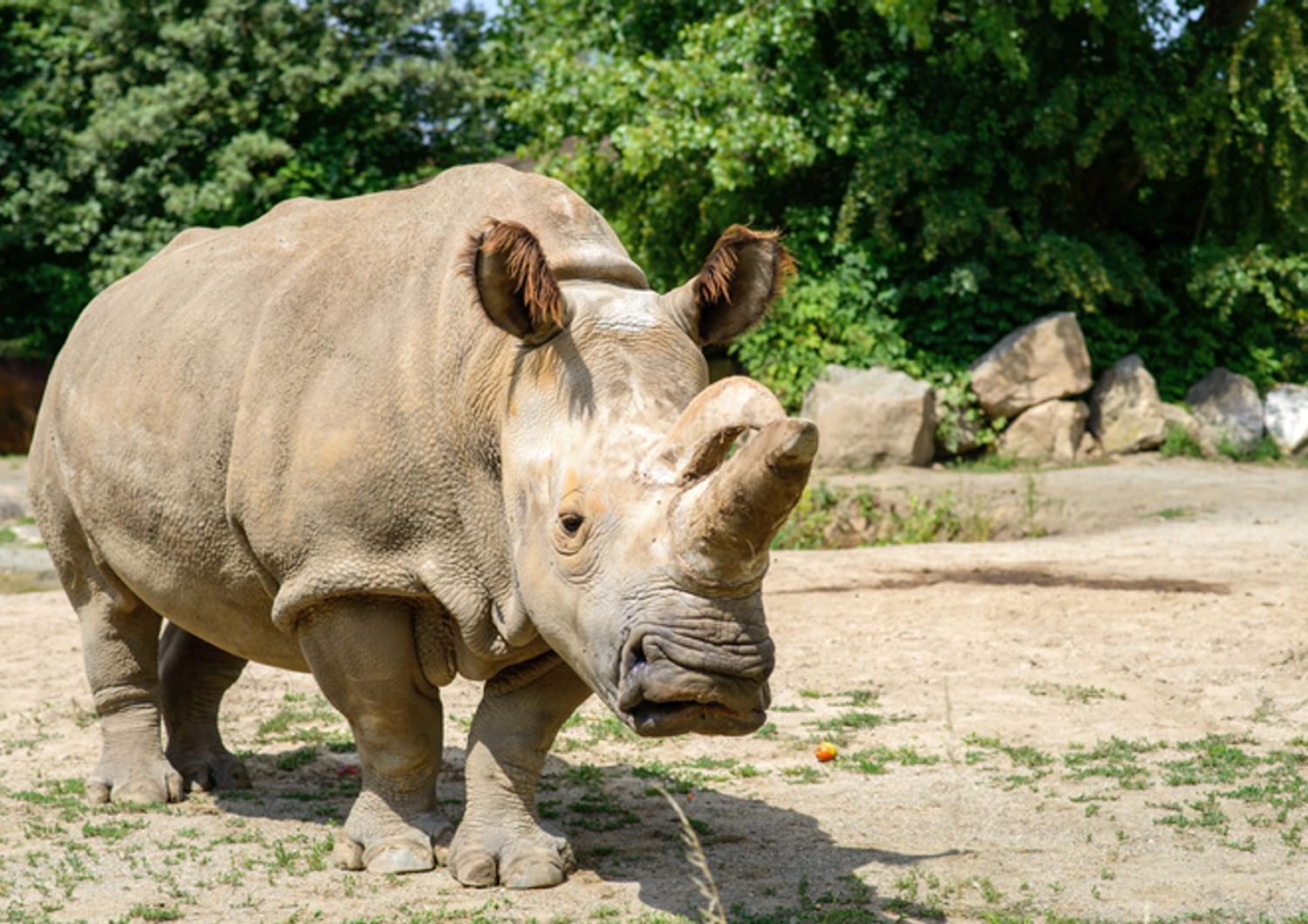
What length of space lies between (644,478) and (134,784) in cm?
292

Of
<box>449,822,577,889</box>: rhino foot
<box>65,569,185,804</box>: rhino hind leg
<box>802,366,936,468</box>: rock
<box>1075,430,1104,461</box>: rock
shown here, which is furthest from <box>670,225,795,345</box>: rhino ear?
<box>1075,430,1104,461</box>: rock

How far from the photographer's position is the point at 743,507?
2930 millimetres

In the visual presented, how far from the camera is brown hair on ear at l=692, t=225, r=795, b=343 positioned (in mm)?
3738

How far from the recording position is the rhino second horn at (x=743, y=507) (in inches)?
111

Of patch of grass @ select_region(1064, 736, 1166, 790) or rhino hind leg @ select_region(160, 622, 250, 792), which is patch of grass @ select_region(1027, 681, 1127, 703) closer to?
patch of grass @ select_region(1064, 736, 1166, 790)

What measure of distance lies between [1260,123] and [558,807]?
497 inches

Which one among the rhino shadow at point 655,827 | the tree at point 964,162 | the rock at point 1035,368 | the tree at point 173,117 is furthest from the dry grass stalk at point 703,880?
the tree at point 173,117

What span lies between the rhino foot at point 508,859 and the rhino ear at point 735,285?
5.16ft

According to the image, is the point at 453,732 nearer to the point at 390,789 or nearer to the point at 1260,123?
the point at 390,789

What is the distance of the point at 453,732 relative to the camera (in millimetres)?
6156

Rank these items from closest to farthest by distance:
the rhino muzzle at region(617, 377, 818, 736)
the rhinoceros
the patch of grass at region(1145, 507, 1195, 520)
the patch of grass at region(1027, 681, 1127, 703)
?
the rhino muzzle at region(617, 377, 818, 736) < the rhinoceros < the patch of grass at region(1027, 681, 1127, 703) < the patch of grass at region(1145, 507, 1195, 520)

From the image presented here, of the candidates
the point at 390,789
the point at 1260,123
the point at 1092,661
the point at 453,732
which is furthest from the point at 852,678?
the point at 1260,123

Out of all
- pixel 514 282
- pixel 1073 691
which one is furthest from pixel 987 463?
pixel 514 282

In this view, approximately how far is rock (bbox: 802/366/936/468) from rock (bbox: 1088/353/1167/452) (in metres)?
2.14
